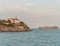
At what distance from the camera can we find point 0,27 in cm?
18688

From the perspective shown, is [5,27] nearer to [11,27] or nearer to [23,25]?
[11,27]

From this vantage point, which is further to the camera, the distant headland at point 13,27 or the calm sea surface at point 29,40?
the distant headland at point 13,27

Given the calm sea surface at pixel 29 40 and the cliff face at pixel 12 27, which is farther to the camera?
the cliff face at pixel 12 27

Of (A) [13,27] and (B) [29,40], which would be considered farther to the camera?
(A) [13,27]

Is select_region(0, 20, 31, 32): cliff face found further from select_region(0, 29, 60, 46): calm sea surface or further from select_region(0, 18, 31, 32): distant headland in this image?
select_region(0, 29, 60, 46): calm sea surface

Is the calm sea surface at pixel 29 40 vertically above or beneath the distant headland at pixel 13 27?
above

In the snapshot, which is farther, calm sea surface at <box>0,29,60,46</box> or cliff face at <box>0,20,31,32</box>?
cliff face at <box>0,20,31,32</box>

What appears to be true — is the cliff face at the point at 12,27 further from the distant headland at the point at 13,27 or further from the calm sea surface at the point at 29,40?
the calm sea surface at the point at 29,40

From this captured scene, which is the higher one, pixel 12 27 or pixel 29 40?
pixel 29 40

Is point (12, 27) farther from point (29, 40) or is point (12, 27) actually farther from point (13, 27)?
point (29, 40)

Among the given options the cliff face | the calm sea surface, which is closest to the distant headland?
the cliff face

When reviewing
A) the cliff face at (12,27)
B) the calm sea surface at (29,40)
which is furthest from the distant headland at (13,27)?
the calm sea surface at (29,40)

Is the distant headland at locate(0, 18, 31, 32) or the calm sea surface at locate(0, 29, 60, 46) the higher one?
the calm sea surface at locate(0, 29, 60, 46)

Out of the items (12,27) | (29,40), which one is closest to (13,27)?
(12,27)
